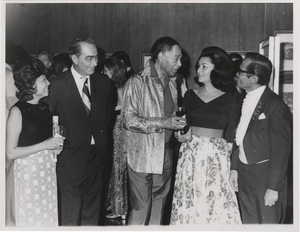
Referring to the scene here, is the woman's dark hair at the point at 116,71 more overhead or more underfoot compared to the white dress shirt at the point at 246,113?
more overhead

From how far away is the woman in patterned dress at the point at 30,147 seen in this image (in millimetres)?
2059

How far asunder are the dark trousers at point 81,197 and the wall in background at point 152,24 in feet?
10.8

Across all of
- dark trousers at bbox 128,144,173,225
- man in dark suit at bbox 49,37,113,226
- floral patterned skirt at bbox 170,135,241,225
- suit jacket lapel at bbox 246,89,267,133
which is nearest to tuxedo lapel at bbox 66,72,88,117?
man in dark suit at bbox 49,37,113,226

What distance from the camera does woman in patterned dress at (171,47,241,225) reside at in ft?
7.88

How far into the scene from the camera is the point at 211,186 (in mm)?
2406

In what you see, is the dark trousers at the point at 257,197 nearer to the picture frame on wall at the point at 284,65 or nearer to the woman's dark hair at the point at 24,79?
the picture frame on wall at the point at 284,65

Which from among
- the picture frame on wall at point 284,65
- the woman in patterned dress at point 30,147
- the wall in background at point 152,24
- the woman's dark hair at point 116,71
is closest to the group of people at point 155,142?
the woman in patterned dress at point 30,147

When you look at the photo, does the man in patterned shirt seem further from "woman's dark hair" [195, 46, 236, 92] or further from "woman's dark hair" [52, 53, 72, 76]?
"woman's dark hair" [52, 53, 72, 76]

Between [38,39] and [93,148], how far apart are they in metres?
3.98

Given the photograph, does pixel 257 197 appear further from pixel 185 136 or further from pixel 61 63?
pixel 61 63

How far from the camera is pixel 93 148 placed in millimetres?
2447

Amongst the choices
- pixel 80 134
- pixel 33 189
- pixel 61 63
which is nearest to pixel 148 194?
pixel 80 134

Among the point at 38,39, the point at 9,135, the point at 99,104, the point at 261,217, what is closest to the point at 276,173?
the point at 261,217

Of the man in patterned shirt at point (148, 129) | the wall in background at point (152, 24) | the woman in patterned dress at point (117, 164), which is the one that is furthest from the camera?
the wall in background at point (152, 24)
